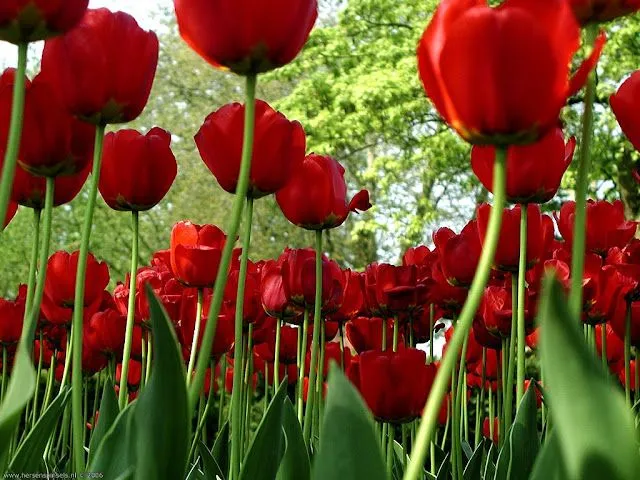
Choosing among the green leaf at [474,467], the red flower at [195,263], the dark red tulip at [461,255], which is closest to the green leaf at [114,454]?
the green leaf at [474,467]

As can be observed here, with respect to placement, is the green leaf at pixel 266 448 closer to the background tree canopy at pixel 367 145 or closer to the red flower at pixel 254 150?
the red flower at pixel 254 150

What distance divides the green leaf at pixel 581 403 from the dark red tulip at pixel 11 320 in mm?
2529

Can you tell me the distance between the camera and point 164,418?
2.82 ft

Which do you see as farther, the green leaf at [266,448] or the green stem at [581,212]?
the green leaf at [266,448]

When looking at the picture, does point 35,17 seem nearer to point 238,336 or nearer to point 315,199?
point 238,336

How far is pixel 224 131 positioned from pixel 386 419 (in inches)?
29.3

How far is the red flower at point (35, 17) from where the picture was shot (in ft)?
3.24

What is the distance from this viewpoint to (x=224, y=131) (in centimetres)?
149

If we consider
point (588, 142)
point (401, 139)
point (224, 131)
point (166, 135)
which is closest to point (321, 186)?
point (166, 135)

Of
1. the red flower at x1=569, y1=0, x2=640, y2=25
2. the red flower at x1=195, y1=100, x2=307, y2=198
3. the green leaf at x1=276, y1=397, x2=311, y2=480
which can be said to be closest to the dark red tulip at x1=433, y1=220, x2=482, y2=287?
the red flower at x1=195, y1=100, x2=307, y2=198

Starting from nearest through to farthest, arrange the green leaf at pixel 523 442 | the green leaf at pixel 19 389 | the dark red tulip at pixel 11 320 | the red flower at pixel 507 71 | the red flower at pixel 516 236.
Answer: the green leaf at pixel 19 389
the red flower at pixel 507 71
the green leaf at pixel 523 442
the red flower at pixel 516 236
the dark red tulip at pixel 11 320

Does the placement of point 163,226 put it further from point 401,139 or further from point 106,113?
point 106,113

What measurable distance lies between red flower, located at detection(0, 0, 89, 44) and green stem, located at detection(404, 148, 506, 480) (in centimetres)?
50

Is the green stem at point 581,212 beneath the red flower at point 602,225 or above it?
beneath
